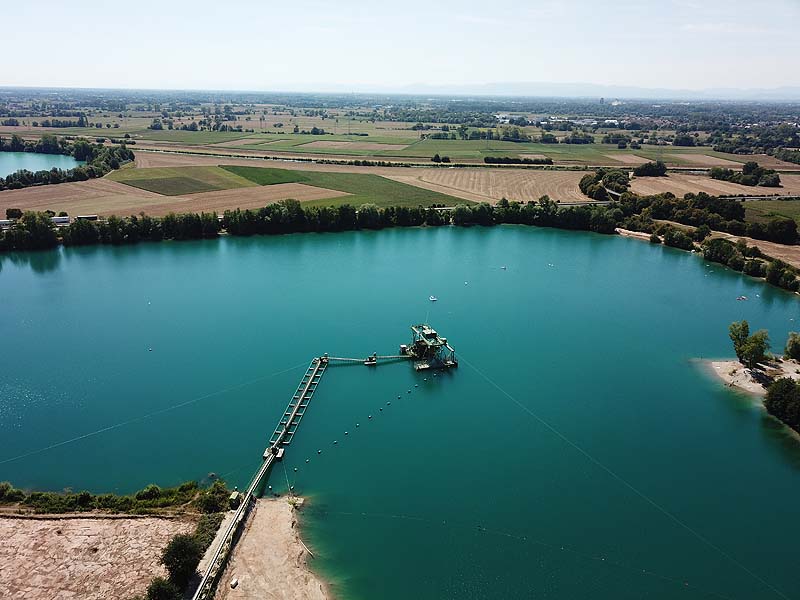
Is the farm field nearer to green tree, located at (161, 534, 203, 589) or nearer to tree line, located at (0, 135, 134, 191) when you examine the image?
tree line, located at (0, 135, 134, 191)

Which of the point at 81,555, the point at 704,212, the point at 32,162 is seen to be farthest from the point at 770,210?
the point at 32,162

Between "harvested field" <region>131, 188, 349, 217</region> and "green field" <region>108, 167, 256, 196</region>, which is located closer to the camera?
"harvested field" <region>131, 188, 349, 217</region>

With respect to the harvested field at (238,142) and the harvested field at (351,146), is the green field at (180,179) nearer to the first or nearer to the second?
the harvested field at (238,142)

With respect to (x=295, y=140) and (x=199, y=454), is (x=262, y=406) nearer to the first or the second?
(x=199, y=454)

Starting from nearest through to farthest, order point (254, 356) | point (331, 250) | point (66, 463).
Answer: point (66, 463), point (254, 356), point (331, 250)

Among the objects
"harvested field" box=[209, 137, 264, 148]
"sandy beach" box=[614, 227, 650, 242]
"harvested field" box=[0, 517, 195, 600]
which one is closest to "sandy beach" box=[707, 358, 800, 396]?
"sandy beach" box=[614, 227, 650, 242]

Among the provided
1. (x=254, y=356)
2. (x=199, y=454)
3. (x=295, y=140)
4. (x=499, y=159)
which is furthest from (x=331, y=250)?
(x=295, y=140)

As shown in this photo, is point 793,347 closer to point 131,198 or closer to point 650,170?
point 650,170
